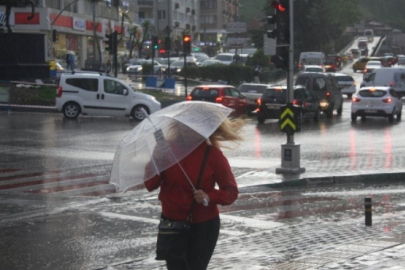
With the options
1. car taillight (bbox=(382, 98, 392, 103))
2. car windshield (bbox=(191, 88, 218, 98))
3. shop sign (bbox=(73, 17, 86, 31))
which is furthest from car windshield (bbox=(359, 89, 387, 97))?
shop sign (bbox=(73, 17, 86, 31))

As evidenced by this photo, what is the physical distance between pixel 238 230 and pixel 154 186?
5.27 metres

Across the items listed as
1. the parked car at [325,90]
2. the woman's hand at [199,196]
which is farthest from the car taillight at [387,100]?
the woman's hand at [199,196]

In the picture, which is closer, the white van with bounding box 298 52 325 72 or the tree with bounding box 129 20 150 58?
the white van with bounding box 298 52 325 72

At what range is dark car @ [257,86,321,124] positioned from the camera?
1299 inches

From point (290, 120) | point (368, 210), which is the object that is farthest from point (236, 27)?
point (368, 210)

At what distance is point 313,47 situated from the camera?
3816 inches

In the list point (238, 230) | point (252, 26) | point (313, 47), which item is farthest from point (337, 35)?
point (238, 230)

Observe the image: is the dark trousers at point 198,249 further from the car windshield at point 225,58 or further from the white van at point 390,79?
the car windshield at point 225,58

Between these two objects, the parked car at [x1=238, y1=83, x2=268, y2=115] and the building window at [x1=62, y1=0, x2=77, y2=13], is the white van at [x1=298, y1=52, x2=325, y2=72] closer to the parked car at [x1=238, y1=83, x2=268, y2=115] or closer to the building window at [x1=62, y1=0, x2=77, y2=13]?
the building window at [x1=62, y1=0, x2=77, y2=13]

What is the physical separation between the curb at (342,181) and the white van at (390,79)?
103 feet

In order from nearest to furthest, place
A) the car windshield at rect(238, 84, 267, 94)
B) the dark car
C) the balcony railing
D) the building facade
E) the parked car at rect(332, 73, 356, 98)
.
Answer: the dark car, the car windshield at rect(238, 84, 267, 94), the parked car at rect(332, 73, 356, 98), the building facade, the balcony railing

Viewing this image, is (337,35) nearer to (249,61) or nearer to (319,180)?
(249,61)

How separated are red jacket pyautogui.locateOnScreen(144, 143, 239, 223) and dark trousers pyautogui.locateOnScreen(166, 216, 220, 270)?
0.06m

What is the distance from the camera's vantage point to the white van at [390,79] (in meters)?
48.2
